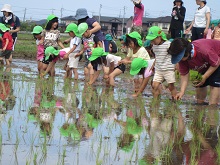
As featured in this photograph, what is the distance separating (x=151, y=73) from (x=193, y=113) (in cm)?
148

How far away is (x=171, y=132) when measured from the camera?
4789 mm

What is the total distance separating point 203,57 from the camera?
20.1 ft

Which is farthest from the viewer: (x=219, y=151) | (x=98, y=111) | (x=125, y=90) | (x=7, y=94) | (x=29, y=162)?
(x=125, y=90)

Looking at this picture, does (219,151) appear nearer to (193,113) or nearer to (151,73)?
(193,113)

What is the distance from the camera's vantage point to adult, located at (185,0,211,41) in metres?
10.0

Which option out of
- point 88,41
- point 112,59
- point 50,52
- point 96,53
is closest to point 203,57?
point 96,53

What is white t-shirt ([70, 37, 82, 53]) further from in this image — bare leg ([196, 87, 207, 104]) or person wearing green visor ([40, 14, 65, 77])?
bare leg ([196, 87, 207, 104])

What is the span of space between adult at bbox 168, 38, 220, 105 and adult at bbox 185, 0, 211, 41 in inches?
139

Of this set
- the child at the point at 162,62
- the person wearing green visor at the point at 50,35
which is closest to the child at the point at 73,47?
the person wearing green visor at the point at 50,35

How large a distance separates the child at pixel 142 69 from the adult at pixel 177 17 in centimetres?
347

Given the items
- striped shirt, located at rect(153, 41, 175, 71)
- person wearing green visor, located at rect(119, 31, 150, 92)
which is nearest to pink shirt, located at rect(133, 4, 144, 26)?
person wearing green visor, located at rect(119, 31, 150, 92)

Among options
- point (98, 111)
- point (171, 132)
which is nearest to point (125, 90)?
point (98, 111)

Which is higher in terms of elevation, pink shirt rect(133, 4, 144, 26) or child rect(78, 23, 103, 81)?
pink shirt rect(133, 4, 144, 26)

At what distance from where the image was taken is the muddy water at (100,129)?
3775 millimetres
